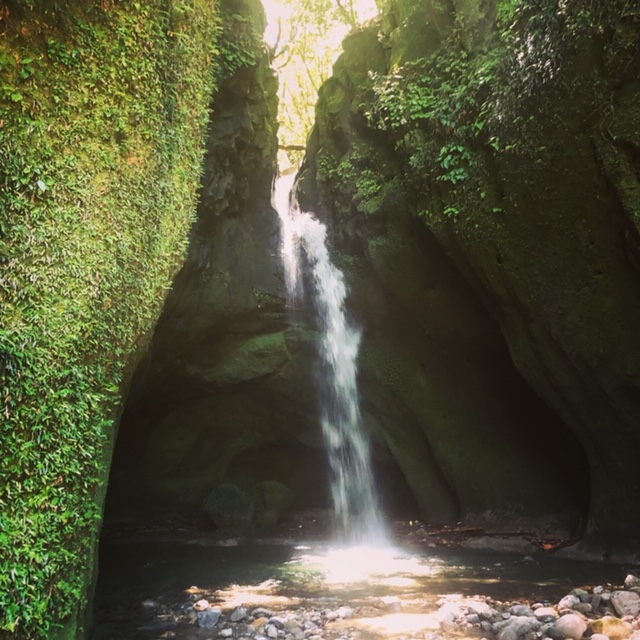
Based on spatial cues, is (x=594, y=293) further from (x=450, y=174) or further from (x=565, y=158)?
(x=450, y=174)

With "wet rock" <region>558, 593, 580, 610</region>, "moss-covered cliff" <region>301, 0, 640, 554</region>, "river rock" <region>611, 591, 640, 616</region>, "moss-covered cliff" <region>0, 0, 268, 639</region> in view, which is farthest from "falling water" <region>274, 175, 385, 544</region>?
"river rock" <region>611, 591, 640, 616</region>

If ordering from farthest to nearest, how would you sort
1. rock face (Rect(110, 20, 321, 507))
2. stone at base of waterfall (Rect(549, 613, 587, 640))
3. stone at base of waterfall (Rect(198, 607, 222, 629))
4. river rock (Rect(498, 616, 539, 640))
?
rock face (Rect(110, 20, 321, 507)) → stone at base of waterfall (Rect(198, 607, 222, 629)) → river rock (Rect(498, 616, 539, 640)) → stone at base of waterfall (Rect(549, 613, 587, 640))

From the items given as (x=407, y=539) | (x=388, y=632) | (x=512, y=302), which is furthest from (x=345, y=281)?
(x=388, y=632)

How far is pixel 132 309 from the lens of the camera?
4820 mm

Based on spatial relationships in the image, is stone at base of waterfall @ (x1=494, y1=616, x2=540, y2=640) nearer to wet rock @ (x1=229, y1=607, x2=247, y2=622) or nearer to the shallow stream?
the shallow stream

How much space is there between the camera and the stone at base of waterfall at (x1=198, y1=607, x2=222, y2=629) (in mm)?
4739

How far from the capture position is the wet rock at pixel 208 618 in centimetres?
474


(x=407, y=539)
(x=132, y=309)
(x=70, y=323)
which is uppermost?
(x=132, y=309)

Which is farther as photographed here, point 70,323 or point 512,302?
point 512,302

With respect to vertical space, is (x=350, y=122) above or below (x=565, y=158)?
above

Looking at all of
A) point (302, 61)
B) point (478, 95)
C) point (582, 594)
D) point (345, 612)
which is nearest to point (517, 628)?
point (582, 594)

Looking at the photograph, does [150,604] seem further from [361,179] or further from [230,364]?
[361,179]

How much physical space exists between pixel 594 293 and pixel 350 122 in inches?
243

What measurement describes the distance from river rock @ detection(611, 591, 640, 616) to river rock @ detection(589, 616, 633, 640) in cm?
51
